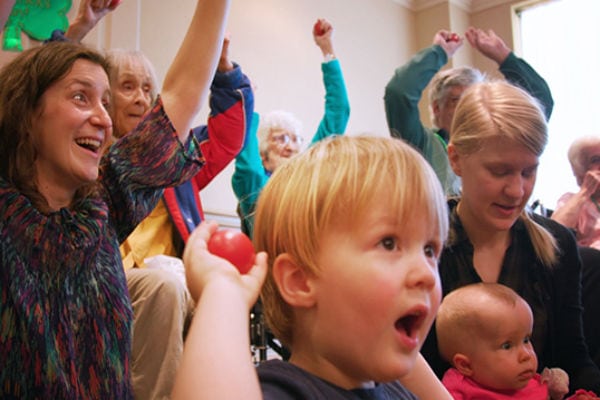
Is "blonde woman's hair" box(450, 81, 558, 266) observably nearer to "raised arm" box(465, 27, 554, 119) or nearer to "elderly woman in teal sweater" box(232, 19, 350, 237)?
"raised arm" box(465, 27, 554, 119)

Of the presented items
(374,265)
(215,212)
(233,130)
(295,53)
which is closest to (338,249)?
(374,265)

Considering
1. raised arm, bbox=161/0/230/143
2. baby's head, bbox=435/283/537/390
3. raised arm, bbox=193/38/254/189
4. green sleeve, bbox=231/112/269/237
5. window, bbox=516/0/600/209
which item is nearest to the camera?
raised arm, bbox=161/0/230/143

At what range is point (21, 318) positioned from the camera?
0.94m

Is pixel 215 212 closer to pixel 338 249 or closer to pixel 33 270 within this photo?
pixel 33 270

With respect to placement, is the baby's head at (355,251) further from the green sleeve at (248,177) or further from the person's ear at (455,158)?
the green sleeve at (248,177)

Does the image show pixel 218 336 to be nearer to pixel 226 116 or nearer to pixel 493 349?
pixel 493 349

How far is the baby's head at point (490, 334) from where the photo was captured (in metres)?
1.29

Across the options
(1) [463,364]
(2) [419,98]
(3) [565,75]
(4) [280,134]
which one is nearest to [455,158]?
(1) [463,364]

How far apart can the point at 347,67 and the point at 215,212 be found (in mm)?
1745

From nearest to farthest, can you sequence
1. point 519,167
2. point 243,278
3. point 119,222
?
point 243,278, point 119,222, point 519,167

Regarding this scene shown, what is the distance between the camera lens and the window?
4.59 metres

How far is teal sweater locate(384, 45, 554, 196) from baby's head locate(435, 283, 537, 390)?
1.59 feet

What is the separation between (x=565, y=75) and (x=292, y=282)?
466 cm

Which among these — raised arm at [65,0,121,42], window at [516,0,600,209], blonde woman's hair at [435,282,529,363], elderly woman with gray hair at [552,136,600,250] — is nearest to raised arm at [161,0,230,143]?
raised arm at [65,0,121,42]
